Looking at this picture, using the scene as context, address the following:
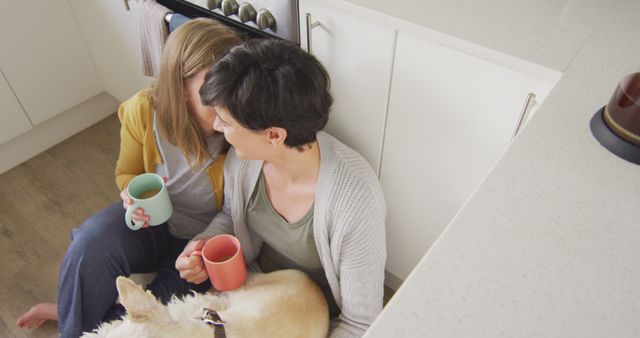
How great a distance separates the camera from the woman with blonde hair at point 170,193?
3.56 ft

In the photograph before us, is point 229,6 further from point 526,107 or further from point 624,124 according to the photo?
point 624,124

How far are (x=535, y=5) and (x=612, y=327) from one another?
661mm

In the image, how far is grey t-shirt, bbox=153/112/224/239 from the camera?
3.89 feet

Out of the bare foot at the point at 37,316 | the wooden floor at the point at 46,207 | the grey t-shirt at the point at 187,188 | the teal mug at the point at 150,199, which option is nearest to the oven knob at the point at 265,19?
the grey t-shirt at the point at 187,188

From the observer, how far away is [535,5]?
37.2 inches

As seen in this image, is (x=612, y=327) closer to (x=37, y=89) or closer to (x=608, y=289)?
(x=608, y=289)

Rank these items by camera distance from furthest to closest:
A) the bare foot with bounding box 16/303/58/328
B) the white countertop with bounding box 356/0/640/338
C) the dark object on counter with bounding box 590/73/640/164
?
1. the bare foot with bounding box 16/303/58/328
2. the dark object on counter with bounding box 590/73/640/164
3. the white countertop with bounding box 356/0/640/338

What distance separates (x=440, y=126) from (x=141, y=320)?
68 centimetres

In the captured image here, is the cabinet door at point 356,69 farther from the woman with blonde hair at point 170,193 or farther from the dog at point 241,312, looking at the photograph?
the dog at point 241,312

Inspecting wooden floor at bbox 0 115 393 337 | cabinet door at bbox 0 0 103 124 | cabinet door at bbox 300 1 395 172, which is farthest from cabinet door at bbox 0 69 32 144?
cabinet door at bbox 300 1 395 172

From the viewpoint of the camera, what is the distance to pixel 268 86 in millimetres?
863

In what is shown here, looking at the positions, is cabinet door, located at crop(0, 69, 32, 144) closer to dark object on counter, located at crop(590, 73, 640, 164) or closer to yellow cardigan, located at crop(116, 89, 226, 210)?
yellow cardigan, located at crop(116, 89, 226, 210)

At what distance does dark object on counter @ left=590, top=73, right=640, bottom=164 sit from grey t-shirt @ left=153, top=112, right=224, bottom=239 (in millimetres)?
812

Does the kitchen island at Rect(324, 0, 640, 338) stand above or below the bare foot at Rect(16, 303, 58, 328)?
above
